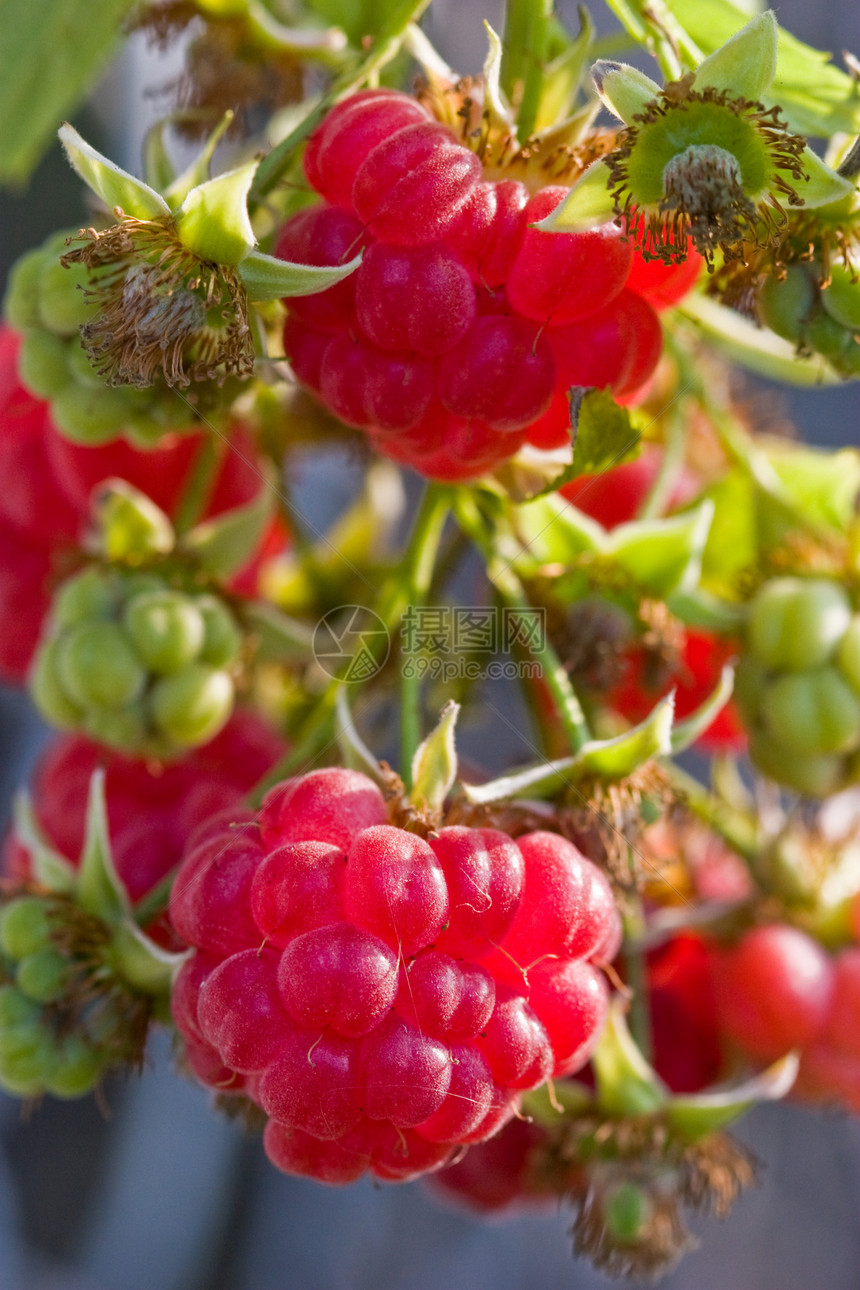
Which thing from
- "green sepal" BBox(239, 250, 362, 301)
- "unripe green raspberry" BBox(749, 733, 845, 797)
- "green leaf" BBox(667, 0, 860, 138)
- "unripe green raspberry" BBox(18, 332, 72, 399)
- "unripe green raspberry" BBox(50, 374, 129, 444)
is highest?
"green leaf" BBox(667, 0, 860, 138)

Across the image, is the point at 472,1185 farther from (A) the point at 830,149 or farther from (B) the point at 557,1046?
(A) the point at 830,149

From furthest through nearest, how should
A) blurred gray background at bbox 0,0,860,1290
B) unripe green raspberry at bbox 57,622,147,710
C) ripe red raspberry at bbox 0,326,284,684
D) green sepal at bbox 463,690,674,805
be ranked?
blurred gray background at bbox 0,0,860,1290 < ripe red raspberry at bbox 0,326,284,684 < unripe green raspberry at bbox 57,622,147,710 < green sepal at bbox 463,690,674,805

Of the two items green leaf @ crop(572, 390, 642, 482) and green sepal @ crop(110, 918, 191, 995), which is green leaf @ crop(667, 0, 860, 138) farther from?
green sepal @ crop(110, 918, 191, 995)

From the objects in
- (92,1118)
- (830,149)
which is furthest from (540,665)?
(92,1118)

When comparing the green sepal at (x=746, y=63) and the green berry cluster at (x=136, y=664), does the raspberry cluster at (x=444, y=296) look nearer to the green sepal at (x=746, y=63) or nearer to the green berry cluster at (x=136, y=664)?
the green sepal at (x=746, y=63)

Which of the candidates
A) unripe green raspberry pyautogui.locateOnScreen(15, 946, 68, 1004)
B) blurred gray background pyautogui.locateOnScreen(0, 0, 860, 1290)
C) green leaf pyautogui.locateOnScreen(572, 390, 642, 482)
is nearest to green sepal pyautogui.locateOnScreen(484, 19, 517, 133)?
green leaf pyautogui.locateOnScreen(572, 390, 642, 482)

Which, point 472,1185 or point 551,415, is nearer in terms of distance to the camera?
point 551,415
